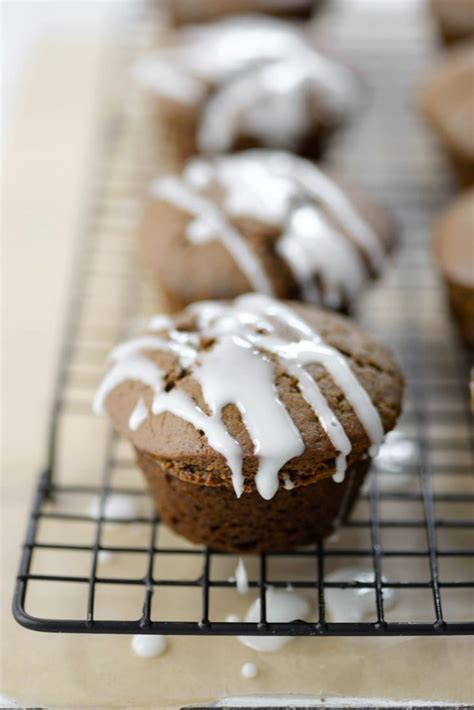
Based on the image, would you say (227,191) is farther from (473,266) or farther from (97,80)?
(97,80)

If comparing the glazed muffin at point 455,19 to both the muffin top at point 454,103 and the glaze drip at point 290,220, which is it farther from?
the glaze drip at point 290,220

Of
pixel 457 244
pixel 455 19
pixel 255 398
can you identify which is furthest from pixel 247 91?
pixel 255 398

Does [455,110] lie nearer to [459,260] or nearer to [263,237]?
[459,260]

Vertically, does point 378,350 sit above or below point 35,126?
above

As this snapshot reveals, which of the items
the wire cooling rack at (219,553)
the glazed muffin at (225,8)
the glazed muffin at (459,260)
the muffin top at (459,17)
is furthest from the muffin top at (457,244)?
the glazed muffin at (225,8)

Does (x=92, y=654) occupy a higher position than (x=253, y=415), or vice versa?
(x=253, y=415)

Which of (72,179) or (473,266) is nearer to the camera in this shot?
(473,266)

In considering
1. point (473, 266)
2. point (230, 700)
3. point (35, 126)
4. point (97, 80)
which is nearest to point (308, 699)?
point (230, 700)
